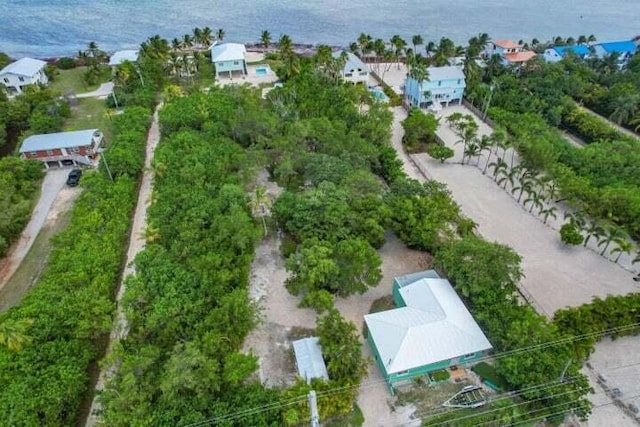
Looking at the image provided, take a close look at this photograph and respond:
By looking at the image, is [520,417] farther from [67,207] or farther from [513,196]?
[67,207]

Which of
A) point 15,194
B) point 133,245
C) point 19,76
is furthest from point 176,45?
point 133,245

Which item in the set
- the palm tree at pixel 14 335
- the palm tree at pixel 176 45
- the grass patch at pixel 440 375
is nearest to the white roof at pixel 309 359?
the grass patch at pixel 440 375

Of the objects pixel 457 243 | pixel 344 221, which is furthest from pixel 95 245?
pixel 457 243

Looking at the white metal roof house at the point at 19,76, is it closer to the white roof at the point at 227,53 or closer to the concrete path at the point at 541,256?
the white roof at the point at 227,53

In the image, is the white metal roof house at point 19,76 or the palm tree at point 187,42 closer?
the white metal roof house at point 19,76

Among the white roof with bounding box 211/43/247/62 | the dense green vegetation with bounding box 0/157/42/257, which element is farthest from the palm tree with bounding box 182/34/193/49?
the dense green vegetation with bounding box 0/157/42/257

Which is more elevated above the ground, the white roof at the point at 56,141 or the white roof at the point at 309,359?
the white roof at the point at 56,141

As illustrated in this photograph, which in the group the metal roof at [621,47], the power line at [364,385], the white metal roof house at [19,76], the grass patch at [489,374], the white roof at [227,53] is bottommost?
the grass patch at [489,374]
